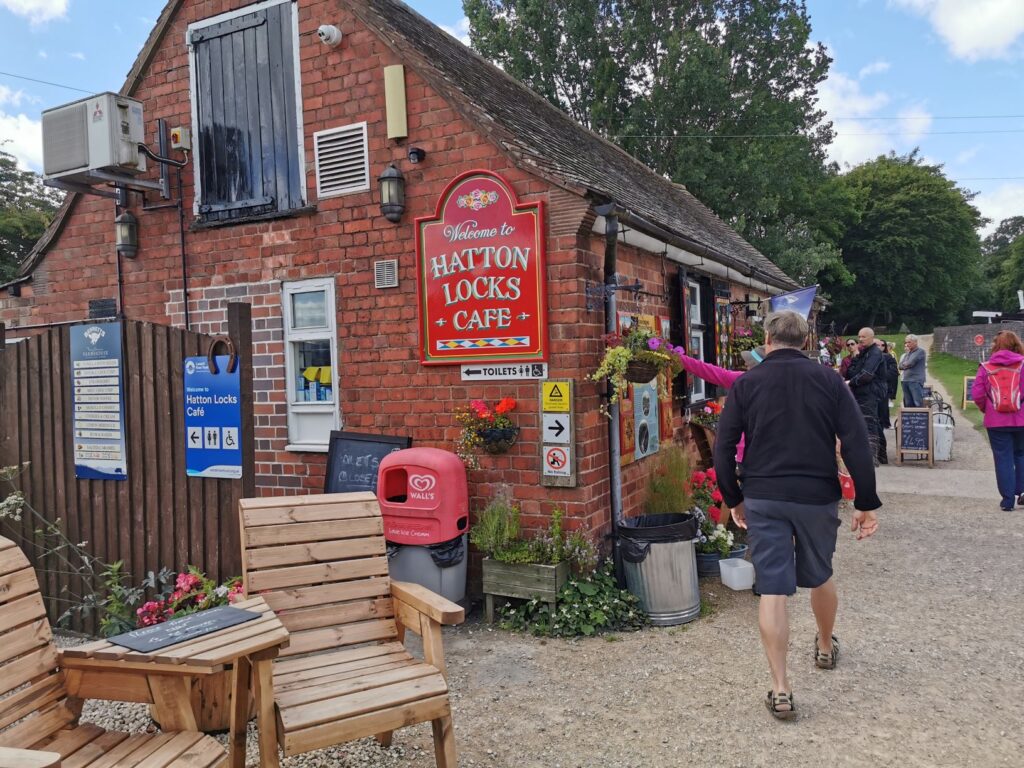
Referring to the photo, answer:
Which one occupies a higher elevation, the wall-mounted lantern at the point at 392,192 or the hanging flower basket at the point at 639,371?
the wall-mounted lantern at the point at 392,192

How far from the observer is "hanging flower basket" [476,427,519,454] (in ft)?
17.4

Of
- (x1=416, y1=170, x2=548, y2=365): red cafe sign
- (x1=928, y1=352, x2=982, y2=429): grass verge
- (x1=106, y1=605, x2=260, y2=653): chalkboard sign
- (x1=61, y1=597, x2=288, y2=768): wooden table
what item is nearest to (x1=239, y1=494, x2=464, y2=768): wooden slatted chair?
(x1=61, y1=597, x2=288, y2=768): wooden table

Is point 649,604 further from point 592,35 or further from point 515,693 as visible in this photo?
point 592,35

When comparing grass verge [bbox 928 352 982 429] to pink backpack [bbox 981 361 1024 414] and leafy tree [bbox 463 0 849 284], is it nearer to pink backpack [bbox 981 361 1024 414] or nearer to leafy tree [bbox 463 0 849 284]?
leafy tree [bbox 463 0 849 284]

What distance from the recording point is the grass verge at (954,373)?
18.2 metres

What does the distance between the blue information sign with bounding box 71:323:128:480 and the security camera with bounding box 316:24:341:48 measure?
2964 mm

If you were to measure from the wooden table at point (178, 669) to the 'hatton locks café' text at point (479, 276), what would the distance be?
305 centimetres

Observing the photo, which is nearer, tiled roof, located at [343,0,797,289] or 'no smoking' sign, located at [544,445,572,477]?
'no smoking' sign, located at [544,445,572,477]

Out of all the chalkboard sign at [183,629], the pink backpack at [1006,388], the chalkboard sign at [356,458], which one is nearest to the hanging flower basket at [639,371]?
the chalkboard sign at [356,458]

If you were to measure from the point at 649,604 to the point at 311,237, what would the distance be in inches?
161

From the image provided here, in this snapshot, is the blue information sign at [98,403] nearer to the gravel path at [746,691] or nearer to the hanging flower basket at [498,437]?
the gravel path at [746,691]

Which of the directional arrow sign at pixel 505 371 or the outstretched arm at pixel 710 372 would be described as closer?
the outstretched arm at pixel 710 372

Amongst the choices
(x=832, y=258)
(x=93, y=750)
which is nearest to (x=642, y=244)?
(x=93, y=750)

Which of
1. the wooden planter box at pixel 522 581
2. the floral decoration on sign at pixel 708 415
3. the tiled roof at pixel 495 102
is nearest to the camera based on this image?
the wooden planter box at pixel 522 581
